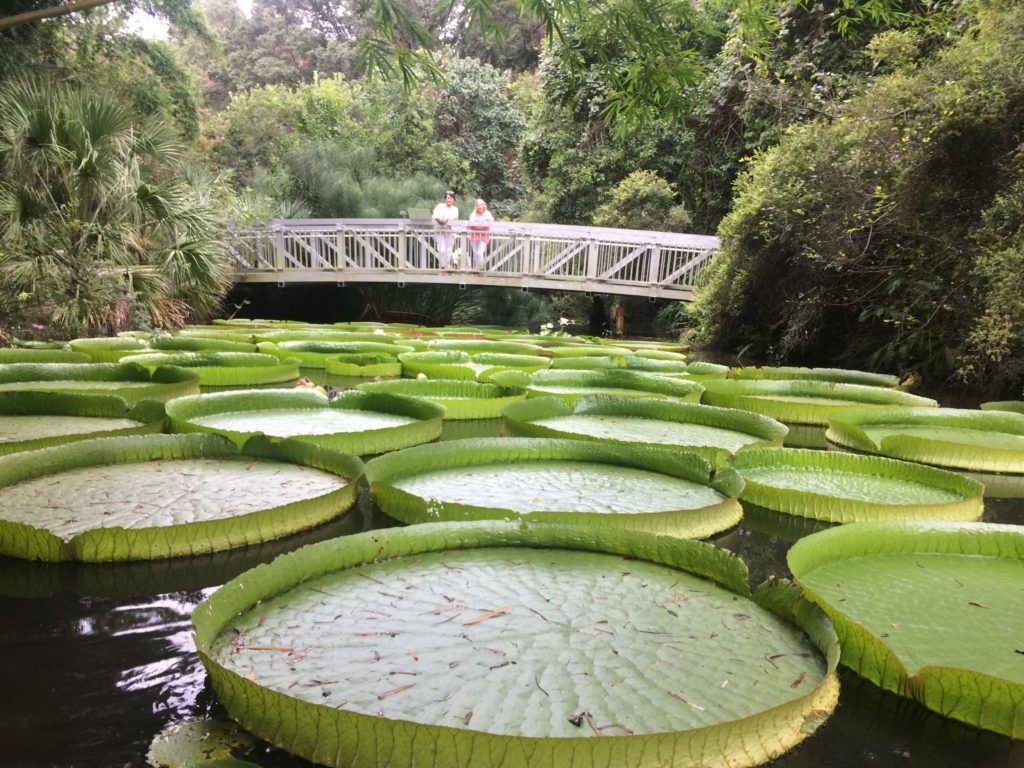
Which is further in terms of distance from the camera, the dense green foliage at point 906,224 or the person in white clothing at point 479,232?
the person in white clothing at point 479,232

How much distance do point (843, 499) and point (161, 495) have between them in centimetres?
209

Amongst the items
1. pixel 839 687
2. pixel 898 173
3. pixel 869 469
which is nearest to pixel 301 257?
pixel 898 173

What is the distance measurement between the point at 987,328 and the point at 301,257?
13831 millimetres

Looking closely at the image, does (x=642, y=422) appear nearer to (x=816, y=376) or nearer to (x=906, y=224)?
(x=816, y=376)

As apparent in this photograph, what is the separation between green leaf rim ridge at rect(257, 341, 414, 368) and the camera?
5996 millimetres

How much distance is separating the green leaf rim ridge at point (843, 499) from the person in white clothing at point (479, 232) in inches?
476

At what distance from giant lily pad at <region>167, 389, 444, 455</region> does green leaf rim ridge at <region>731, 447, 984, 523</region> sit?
1.38 meters

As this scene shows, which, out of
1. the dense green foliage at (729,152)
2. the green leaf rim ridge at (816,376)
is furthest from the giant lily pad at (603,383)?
the dense green foliage at (729,152)

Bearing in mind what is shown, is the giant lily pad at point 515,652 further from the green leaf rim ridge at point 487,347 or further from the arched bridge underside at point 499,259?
the arched bridge underside at point 499,259

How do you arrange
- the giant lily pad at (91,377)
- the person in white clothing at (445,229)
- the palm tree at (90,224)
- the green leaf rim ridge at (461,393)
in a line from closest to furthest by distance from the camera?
the green leaf rim ridge at (461,393) → the giant lily pad at (91,377) → the palm tree at (90,224) → the person in white clothing at (445,229)

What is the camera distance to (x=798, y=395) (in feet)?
15.4

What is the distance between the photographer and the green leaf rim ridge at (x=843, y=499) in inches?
81.4

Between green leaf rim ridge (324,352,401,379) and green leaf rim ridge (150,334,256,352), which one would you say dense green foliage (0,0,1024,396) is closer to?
green leaf rim ridge (150,334,256,352)

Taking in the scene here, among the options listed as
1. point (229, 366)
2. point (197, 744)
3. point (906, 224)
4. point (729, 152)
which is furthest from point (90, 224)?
point (729, 152)
